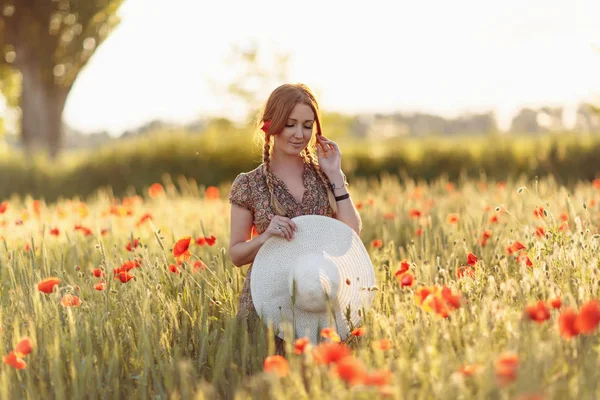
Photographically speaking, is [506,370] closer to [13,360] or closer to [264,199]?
[13,360]

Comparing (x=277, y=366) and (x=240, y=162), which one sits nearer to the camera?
(x=277, y=366)

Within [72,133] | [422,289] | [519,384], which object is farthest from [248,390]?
[72,133]

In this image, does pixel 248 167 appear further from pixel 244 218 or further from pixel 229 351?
pixel 229 351

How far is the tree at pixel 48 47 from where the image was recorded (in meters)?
17.5

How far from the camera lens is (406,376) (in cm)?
177

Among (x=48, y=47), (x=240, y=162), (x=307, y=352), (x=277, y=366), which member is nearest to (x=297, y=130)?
(x=307, y=352)

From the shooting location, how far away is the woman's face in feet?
10.2

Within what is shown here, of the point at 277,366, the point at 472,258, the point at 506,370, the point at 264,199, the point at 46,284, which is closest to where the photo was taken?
the point at 506,370

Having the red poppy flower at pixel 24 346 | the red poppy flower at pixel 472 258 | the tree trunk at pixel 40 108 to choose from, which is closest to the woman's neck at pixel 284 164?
the red poppy flower at pixel 472 258

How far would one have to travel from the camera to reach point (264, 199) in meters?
3.21

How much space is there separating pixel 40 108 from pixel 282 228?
55.8 feet

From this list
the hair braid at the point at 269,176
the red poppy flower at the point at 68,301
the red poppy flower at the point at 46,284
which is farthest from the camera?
the hair braid at the point at 269,176

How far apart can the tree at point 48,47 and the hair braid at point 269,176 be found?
15035 millimetres

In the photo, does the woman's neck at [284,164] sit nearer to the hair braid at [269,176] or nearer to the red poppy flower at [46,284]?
the hair braid at [269,176]
